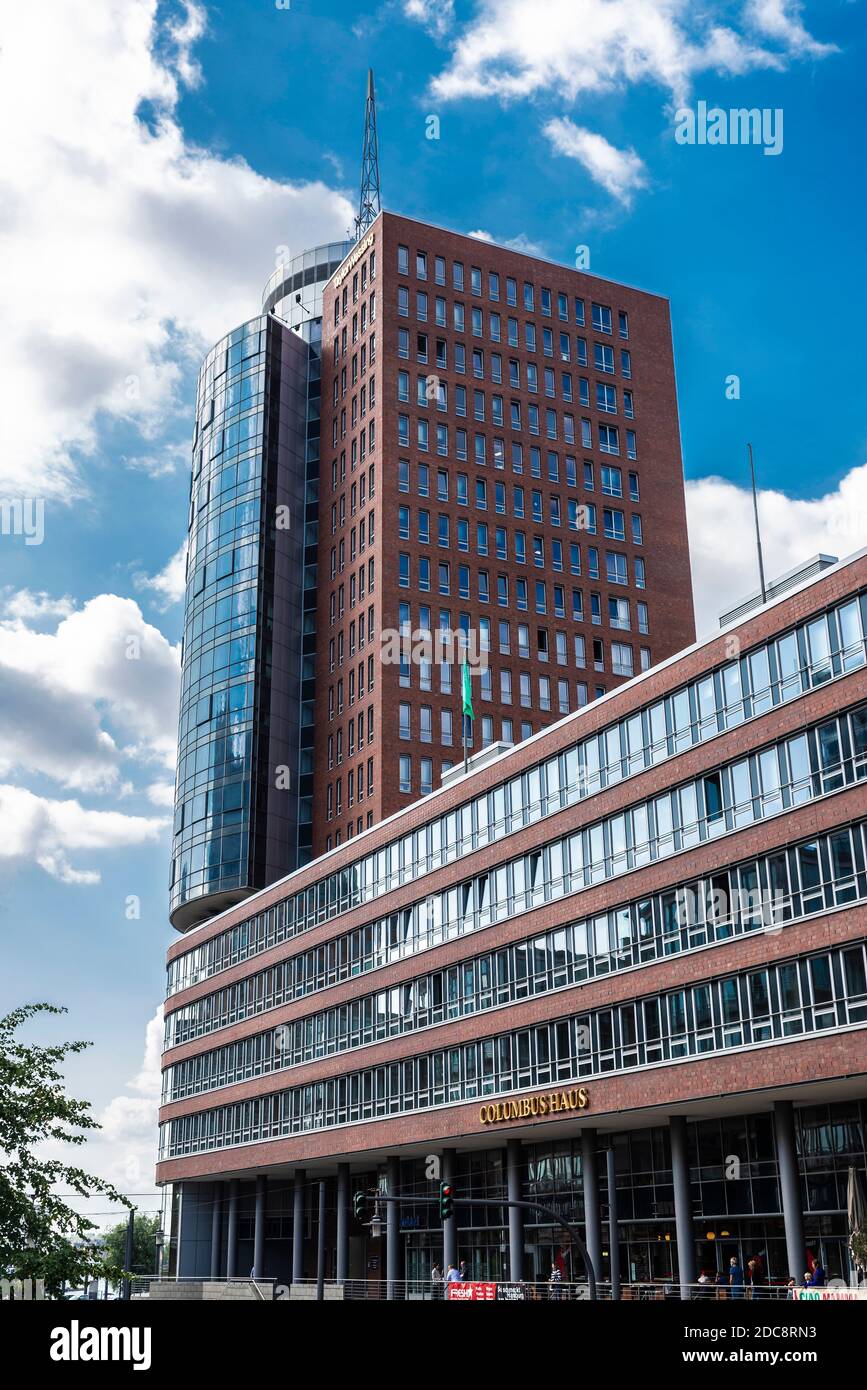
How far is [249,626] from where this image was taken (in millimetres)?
94375

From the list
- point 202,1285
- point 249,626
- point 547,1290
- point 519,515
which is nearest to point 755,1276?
point 547,1290

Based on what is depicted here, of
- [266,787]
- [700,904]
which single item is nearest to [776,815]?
→ [700,904]

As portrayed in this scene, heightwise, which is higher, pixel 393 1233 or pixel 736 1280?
pixel 393 1233

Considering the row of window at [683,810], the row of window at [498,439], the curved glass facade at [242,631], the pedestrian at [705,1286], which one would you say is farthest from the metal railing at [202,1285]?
the row of window at [498,439]

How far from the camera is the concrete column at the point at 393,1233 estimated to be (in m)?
63.6

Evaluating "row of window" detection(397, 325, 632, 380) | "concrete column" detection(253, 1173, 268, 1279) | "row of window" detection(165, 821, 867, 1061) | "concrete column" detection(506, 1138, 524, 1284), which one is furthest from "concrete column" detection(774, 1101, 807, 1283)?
"row of window" detection(397, 325, 632, 380)

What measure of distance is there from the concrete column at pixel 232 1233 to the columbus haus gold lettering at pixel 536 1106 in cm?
3670

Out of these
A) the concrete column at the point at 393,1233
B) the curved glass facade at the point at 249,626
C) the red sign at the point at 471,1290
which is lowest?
the red sign at the point at 471,1290

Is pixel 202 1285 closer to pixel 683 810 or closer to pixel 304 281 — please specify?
pixel 683 810

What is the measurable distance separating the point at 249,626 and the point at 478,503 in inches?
701

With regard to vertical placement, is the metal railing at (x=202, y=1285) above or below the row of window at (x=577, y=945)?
below

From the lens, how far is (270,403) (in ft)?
327

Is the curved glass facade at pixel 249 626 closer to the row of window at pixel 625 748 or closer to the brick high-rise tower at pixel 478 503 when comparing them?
the brick high-rise tower at pixel 478 503
